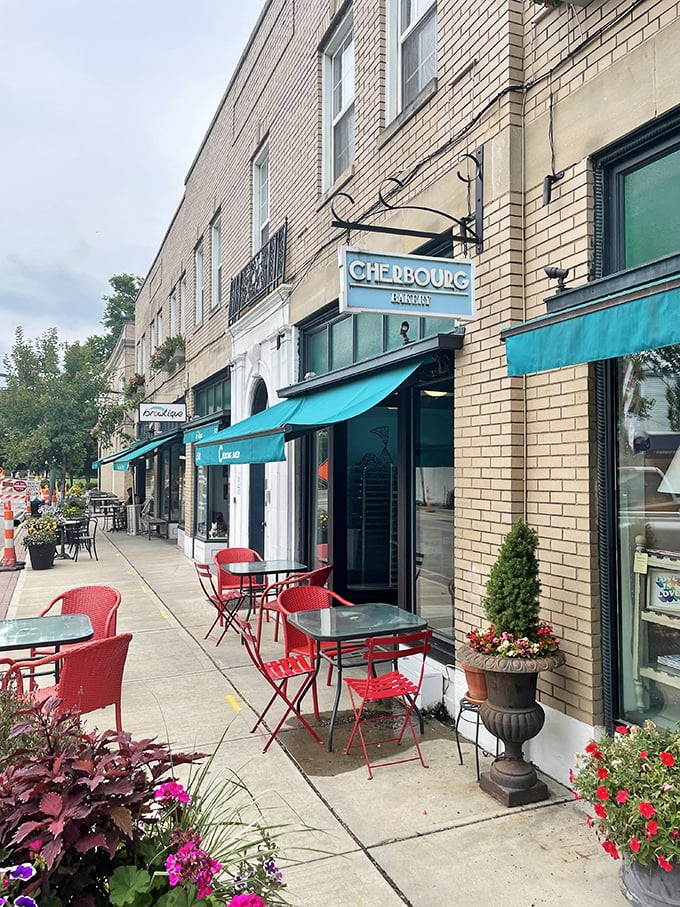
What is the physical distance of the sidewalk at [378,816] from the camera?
3293mm

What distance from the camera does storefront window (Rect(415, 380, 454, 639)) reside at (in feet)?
20.2

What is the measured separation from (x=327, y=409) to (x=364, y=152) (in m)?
3.08

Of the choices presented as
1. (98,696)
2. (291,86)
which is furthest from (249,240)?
(98,696)

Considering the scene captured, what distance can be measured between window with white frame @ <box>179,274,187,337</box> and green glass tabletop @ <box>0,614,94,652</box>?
14.1 m

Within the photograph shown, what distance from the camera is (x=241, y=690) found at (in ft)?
20.8

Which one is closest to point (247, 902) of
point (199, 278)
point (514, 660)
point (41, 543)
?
point (514, 660)

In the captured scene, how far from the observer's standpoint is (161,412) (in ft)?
57.8

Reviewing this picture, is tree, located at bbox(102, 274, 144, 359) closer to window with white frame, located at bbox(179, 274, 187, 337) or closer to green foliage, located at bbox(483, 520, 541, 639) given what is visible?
window with white frame, located at bbox(179, 274, 187, 337)

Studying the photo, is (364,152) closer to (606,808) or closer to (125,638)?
(125,638)

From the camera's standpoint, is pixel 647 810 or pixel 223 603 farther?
pixel 223 603

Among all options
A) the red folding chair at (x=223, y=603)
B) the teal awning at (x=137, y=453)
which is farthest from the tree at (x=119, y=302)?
the red folding chair at (x=223, y=603)

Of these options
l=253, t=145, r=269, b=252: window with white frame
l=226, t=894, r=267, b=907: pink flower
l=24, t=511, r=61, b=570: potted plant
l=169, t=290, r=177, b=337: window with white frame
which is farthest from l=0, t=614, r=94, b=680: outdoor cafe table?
l=169, t=290, r=177, b=337: window with white frame

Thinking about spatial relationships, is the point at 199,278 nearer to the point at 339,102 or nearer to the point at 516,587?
the point at 339,102

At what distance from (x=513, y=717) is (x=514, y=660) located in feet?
1.22
